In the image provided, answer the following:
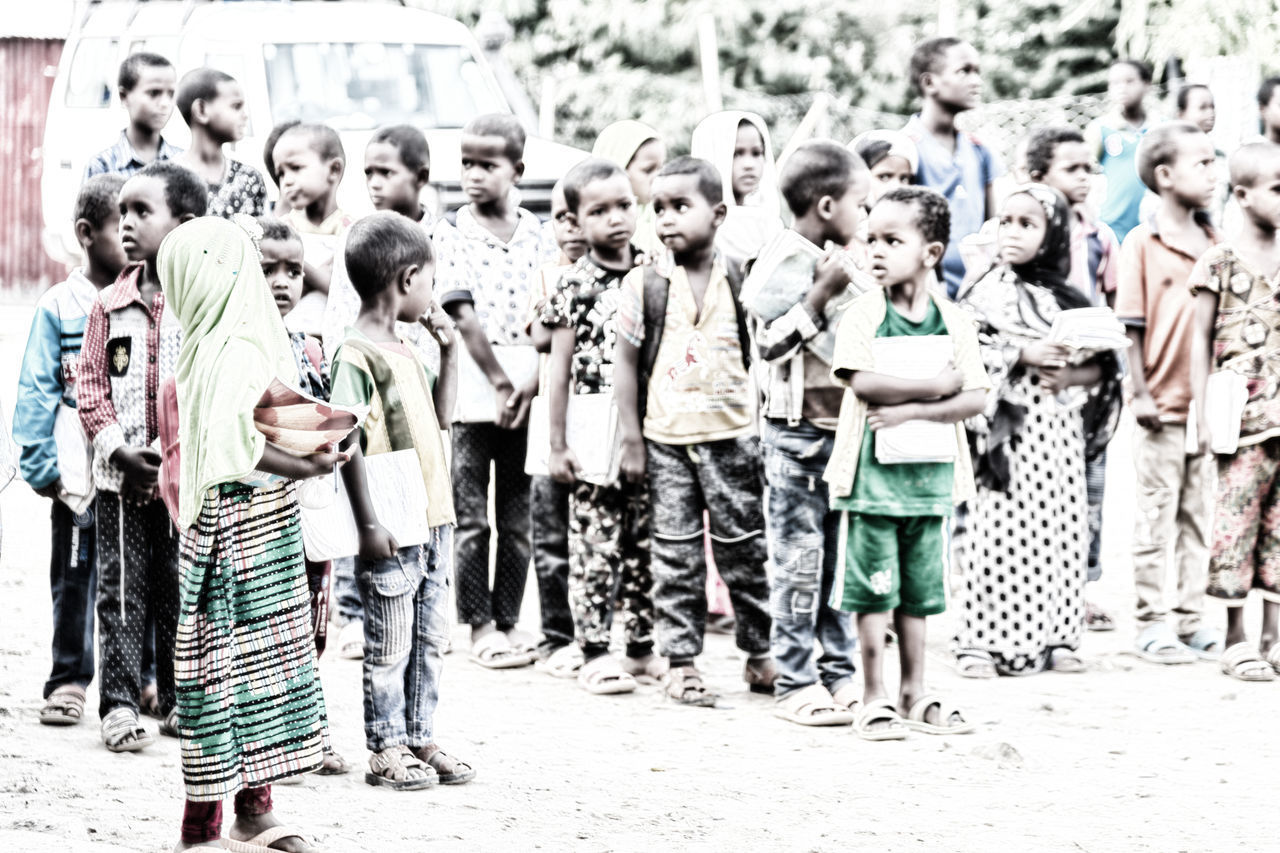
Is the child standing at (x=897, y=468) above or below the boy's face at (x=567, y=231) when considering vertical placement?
below

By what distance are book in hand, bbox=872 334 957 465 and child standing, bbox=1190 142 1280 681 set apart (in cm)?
156

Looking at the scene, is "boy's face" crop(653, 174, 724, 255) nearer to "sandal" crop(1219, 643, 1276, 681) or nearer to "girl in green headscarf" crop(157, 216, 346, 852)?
"girl in green headscarf" crop(157, 216, 346, 852)

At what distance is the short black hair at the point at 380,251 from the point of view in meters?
4.55

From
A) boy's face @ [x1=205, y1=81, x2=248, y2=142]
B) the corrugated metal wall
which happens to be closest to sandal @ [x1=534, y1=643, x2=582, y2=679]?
boy's face @ [x1=205, y1=81, x2=248, y2=142]

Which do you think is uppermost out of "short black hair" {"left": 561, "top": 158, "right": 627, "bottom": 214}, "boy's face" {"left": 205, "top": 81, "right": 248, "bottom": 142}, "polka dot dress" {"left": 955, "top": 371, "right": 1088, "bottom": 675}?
"boy's face" {"left": 205, "top": 81, "right": 248, "bottom": 142}

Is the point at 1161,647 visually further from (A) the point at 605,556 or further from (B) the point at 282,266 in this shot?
(B) the point at 282,266

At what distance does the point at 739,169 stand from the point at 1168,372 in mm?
1869

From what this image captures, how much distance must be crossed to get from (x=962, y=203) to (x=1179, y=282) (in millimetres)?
1181

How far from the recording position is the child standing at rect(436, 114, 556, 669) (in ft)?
20.6

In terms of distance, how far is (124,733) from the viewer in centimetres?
489

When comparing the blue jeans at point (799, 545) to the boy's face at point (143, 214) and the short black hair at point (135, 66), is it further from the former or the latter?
the short black hair at point (135, 66)

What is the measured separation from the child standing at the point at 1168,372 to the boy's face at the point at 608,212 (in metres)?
2.14

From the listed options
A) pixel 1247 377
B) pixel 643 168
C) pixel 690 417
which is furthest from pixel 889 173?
pixel 690 417

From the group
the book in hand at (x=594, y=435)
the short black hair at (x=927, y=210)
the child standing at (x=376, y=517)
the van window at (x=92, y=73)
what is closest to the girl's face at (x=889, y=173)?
the short black hair at (x=927, y=210)
